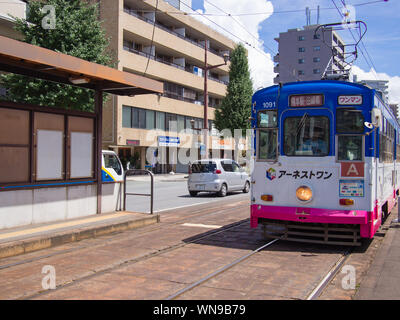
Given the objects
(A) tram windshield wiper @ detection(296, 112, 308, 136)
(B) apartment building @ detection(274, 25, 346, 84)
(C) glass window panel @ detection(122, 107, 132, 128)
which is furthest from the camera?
(B) apartment building @ detection(274, 25, 346, 84)

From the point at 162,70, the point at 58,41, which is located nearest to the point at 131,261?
the point at 58,41

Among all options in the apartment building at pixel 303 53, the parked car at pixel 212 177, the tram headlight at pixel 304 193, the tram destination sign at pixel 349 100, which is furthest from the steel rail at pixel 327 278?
the apartment building at pixel 303 53

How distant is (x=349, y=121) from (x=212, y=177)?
37.6 feet

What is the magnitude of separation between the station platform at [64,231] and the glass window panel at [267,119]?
3966mm

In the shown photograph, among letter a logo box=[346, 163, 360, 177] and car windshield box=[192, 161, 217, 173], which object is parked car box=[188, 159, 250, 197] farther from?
letter a logo box=[346, 163, 360, 177]

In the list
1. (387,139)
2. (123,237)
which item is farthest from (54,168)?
(387,139)

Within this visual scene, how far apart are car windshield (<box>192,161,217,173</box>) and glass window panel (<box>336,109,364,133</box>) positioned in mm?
11285

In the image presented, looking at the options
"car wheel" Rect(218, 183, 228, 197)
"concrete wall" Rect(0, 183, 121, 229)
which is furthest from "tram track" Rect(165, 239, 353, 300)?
"car wheel" Rect(218, 183, 228, 197)

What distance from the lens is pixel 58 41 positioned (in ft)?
73.2

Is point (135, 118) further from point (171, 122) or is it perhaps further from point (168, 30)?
point (168, 30)

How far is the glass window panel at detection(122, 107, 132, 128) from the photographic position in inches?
1361

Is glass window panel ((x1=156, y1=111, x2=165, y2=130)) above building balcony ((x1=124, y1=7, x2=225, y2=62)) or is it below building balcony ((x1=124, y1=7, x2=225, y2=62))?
below

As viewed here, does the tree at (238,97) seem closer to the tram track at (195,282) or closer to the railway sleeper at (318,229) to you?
the tram track at (195,282)
